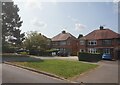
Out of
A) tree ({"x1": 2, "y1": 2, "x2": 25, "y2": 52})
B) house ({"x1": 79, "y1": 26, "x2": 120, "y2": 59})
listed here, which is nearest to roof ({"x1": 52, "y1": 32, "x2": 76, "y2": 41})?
house ({"x1": 79, "y1": 26, "x2": 120, "y2": 59})

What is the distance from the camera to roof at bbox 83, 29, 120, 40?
209 ft

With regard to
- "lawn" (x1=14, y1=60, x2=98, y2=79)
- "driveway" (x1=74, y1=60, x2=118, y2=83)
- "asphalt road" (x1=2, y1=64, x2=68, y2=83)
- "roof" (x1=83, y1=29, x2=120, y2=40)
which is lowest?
"driveway" (x1=74, y1=60, x2=118, y2=83)

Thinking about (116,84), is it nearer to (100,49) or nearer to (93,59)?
(93,59)

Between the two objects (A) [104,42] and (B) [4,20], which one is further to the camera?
(A) [104,42]

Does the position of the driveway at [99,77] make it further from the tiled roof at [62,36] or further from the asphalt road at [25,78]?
the tiled roof at [62,36]

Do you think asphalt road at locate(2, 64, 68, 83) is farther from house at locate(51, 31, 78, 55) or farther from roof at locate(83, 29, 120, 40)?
house at locate(51, 31, 78, 55)

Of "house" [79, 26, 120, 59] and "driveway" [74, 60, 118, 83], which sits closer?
"driveway" [74, 60, 118, 83]

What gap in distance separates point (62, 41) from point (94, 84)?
62.5 m

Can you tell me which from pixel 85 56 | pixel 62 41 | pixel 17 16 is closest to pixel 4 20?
pixel 17 16

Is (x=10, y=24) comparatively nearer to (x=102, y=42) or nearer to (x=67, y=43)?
(x=102, y=42)

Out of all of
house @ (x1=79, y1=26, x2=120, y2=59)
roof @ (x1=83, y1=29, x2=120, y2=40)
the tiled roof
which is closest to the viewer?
house @ (x1=79, y1=26, x2=120, y2=59)

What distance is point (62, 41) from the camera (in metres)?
80.4

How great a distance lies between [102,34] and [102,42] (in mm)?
2538

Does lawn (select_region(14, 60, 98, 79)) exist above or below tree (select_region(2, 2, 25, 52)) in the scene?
below
